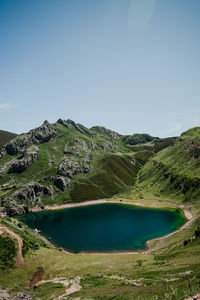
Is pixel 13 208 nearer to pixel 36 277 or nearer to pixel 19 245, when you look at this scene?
pixel 19 245

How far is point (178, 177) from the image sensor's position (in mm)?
173625

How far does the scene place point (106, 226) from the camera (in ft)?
358

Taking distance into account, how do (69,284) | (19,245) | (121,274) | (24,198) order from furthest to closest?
(24,198)
(19,245)
(121,274)
(69,284)

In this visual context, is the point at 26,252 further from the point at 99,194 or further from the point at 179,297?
the point at 99,194

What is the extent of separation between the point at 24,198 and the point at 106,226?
105 m

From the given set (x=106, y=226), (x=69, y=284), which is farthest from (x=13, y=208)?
(x=69, y=284)

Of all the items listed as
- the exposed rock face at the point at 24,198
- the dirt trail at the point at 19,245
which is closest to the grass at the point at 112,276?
the dirt trail at the point at 19,245

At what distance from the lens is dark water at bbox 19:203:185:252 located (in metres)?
82.8

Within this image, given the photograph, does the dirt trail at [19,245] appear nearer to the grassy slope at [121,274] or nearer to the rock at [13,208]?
the grassy slope at [121,274]

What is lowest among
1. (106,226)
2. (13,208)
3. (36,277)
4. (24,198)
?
(13,208)

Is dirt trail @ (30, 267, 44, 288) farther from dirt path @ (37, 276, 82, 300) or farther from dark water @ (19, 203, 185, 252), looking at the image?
dark water @ (19, 203, 185, 252)

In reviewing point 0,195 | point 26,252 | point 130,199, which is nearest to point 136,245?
point 26,252

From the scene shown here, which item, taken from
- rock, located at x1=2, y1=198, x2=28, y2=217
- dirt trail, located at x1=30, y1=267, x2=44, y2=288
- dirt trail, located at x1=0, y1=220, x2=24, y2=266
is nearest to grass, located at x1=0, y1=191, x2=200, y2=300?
dirt trail, located at x1=30, y1=267, x2=44, y2=288

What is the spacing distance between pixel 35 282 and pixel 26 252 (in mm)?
15029
